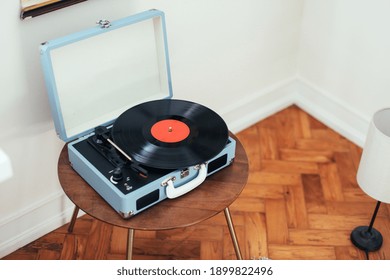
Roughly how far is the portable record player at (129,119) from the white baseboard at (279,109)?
1.47ft

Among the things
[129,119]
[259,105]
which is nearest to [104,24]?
[129,119]

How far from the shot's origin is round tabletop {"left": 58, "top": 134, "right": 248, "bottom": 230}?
4.91 ft

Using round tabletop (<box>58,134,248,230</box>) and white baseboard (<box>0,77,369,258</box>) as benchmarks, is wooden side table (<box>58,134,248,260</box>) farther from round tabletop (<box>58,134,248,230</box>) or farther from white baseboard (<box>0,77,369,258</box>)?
white baseboard (<box>0,77,369,258</box>)

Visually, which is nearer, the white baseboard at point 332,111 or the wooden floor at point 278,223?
the wooden floor at point 278,223

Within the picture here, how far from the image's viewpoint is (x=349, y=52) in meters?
2.38

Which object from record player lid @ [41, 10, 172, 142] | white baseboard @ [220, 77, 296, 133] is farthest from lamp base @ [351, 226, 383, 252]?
record player lid @ [41, 10, 172, 142]

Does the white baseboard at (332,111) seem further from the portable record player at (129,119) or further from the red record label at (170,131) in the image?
the red record label at (170,131)

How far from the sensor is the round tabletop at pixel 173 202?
150 centimetres

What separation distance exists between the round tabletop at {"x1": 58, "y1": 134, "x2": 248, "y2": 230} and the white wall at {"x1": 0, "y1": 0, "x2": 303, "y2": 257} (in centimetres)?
20

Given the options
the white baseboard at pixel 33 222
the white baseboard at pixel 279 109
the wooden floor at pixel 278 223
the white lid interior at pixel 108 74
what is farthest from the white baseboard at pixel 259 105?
the white baseboard at pixel 33 222

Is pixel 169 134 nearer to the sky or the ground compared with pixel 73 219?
nearer to the sky

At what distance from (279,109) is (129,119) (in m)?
1.20

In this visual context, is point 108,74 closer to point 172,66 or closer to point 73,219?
point 172,66
